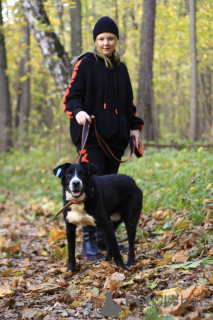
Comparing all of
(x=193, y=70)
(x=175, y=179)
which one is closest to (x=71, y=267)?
(x=175, y=179)

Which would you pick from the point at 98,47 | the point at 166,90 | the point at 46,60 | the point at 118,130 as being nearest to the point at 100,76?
the point at 98,47

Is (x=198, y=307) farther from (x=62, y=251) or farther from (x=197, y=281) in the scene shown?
(x=62, y=251)

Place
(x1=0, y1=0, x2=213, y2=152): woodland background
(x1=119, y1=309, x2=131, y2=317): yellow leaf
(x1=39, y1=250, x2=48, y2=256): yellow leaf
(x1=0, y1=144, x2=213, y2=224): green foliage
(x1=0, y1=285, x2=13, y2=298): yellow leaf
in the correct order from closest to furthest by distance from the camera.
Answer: (x1=119, y1=309, x2=131, y2=317): yellow leaf
(x1=0, y1=285, x2=13, y2=298): yellow leaf
(x1=39, y1=250, x2=48, y2=256): yellow leaf
(x1=0, y1=144, x2=213, y2=224): green foliage
(x1=0, y1=0, x2=213, y2=152): woodland background

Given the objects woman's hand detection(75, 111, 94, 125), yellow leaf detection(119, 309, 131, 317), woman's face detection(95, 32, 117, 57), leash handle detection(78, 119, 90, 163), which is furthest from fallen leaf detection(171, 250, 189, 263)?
woman's face detection(95, 32, 117, 57)

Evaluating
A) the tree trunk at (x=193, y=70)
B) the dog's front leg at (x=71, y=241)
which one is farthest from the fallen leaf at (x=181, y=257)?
the tree trunk at (x=193, y=70)

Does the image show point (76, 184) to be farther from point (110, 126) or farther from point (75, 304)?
point (75, 304)

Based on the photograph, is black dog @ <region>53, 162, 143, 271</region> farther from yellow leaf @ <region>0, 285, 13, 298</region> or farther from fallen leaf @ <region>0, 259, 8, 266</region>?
fallen leaf @ <region>0, 259, 8, 266</region>

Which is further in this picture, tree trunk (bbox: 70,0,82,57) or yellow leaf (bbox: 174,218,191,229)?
tree trunk (bbox: 70,0,82,57)

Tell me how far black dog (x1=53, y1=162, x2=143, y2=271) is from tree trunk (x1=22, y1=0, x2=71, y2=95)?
4.99m

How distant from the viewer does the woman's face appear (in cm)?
414

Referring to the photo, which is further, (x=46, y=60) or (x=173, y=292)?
(x=46, y=60)

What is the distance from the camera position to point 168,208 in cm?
557

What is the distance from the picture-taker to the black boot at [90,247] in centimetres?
457

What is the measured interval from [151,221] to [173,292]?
2.64 meters
